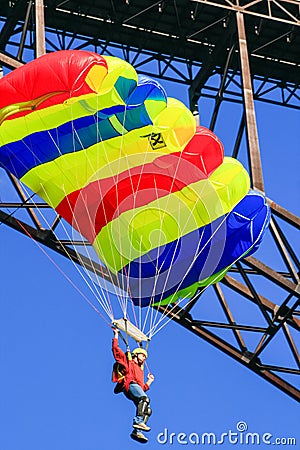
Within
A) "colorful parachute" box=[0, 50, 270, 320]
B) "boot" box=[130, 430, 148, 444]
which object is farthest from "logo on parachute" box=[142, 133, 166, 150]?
"boot" box=[130, 430, 148, 444]

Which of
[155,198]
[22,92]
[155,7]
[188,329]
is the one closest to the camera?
[22,92]

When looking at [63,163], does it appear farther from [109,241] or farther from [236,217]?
[236,217]

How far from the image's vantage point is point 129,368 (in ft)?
57.4

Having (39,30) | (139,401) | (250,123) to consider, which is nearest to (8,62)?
(39,30)

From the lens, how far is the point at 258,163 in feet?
66.7

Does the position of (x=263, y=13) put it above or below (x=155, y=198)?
above

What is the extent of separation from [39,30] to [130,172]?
252cm

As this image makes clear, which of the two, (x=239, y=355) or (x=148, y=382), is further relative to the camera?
(x=239, y=355)

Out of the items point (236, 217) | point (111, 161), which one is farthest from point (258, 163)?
point (111, 161)

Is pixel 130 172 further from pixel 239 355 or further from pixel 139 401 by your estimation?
pixel 239 355

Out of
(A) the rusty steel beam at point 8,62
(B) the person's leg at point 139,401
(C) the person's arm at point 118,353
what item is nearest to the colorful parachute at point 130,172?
(A) the rusty steel beam at point 8,62

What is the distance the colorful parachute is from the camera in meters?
18.0

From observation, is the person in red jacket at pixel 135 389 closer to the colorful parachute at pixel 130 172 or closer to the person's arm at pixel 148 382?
the person's arm at pixel 148 382

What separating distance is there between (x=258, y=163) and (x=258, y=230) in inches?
48.8
